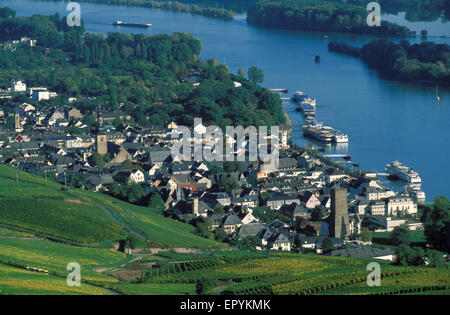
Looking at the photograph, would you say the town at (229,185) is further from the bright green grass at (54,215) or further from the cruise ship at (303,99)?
the cruise ship at (303,99)

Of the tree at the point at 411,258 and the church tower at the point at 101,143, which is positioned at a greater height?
the tree at the point at 411,258

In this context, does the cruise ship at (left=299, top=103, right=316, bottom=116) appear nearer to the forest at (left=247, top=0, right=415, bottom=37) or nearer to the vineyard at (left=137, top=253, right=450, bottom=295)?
the vineyard at (left=137, top=253, right=450, bottom=295)

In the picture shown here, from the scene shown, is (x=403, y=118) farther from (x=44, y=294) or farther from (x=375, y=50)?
(x=44, y=294)

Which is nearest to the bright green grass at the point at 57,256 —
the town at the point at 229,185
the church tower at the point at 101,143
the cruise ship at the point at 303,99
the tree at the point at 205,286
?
the tree at the point at 205,286

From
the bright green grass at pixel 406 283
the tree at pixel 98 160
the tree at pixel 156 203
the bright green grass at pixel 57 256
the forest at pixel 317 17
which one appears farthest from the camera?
the forest at pixel 317 17

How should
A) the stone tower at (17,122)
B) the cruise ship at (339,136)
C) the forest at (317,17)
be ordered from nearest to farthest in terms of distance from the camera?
the cruise ship at (339,136) < the stone tower at (17,122) < the forest at (317,17)

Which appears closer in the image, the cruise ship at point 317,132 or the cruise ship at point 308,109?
the cruise ship at point 317,132

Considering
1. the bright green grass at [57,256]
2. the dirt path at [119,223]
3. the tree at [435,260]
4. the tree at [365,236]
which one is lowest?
the tree at [365,236]
